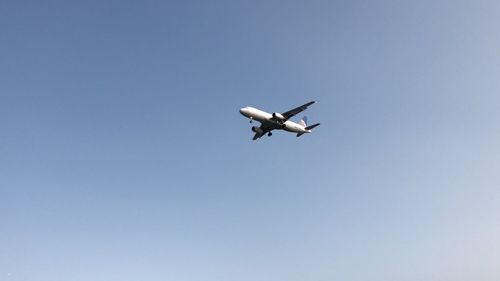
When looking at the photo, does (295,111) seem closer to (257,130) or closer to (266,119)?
(266,119)

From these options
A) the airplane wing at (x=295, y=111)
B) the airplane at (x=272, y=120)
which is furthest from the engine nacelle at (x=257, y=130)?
the airplane wing at (x=295, y=111)

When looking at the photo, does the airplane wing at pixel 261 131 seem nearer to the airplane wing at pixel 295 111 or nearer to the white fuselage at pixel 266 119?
the white fuselage at pixel 266 119

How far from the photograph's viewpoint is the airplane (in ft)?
305

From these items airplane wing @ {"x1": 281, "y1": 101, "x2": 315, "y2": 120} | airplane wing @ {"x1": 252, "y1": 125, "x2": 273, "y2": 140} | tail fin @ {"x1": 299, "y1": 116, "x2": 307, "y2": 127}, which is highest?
tail fin @ {"x1": 299, "y1": 116, "x2": 307, "y2": 127}

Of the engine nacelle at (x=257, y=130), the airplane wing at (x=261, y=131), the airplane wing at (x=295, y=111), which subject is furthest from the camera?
the engine nacelle at (x=257, y=130)

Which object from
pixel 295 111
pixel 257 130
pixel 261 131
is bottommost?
pixel 261 131

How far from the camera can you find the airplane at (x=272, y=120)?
305ft

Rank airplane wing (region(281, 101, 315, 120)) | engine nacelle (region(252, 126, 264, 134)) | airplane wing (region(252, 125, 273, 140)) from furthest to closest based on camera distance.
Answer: engine nacelle (region(252, 126, 264, 134)) → airplane wing (region(252, 125, 273, 140)) → airplane wing (region(281, 101, 315, 120))

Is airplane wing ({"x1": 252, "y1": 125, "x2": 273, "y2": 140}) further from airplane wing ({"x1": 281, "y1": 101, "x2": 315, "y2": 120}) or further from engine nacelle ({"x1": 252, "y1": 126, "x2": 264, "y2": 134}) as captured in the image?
airplane wing ({"x1": 281, "y1": 101, "x2": 315, "y2": 120})

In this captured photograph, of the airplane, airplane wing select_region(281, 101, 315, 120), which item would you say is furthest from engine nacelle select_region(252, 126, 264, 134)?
airplane wing select_region(281, 101, 315, 120)

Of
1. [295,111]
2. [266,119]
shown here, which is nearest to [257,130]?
[266,119]

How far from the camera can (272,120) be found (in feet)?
315

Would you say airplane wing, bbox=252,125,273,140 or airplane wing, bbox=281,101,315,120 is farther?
airplane wing, bbox=252,125,273,140

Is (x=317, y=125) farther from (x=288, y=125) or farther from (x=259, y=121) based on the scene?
(x=259, y=121)
